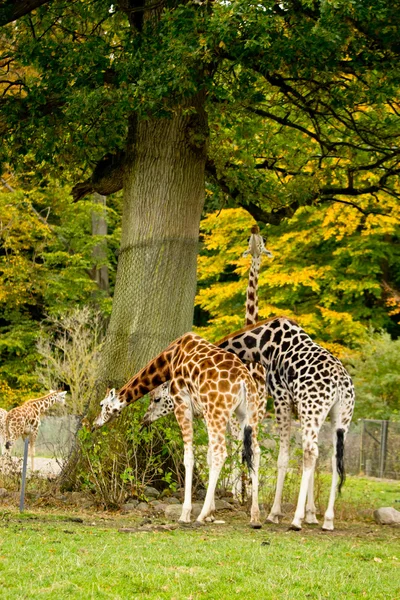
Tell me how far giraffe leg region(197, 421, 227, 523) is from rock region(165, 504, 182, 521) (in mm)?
678

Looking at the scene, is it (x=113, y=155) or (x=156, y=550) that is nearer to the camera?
(x=156, y=550)

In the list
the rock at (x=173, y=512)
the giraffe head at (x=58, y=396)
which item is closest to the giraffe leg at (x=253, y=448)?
the rock at (x=173, y=512)

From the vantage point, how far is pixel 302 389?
12.7m

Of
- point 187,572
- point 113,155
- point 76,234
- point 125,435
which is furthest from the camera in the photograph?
point 76,234

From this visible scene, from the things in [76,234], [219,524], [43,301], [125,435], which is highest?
[76,234]

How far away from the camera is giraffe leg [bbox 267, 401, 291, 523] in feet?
42.5

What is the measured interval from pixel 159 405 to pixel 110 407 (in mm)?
686

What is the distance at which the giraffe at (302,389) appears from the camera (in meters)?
12.5

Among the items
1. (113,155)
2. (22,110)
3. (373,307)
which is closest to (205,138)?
(113,155)

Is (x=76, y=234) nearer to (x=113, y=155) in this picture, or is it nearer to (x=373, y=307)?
(x=373, y=307)

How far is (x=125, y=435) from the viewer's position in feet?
44.5

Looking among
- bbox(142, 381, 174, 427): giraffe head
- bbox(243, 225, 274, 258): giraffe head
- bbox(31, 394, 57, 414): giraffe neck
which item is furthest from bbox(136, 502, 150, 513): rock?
bbox(31, 394, 57, 414): giraffe neck

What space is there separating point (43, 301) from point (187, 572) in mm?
30080

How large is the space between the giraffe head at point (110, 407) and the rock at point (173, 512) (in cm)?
161
